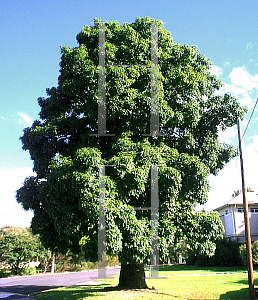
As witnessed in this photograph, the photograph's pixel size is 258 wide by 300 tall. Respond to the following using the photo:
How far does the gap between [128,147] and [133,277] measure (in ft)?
21.0

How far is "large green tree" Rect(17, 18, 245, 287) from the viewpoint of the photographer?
12.5m

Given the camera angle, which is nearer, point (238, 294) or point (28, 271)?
point (238, 294)

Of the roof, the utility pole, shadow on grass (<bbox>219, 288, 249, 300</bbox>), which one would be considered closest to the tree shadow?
shadow on grass (<bbox>219, 288, 249, 300</bbox>)

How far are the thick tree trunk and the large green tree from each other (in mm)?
45

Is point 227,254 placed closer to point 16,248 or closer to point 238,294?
point 238,294

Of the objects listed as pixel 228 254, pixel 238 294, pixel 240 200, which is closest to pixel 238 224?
pixel 240 200

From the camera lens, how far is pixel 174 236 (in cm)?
1405

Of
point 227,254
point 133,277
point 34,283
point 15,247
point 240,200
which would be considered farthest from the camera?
point 15,247

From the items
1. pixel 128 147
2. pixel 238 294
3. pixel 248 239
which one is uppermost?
pixel 128 147

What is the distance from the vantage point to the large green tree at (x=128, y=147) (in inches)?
493

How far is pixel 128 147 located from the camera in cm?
1365

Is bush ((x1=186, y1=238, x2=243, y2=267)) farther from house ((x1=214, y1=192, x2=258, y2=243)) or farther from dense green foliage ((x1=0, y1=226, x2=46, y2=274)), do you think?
dense green foliage ((x1=0, y1=226, x2=46, y2=274))

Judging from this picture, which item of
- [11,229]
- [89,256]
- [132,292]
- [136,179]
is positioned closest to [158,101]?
[136,179]

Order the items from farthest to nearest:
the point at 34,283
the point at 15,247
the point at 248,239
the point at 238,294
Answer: the point at 15,247
the point at 34,283
the point at 238,294
the point at 248,239
